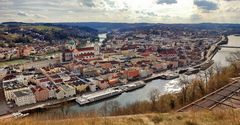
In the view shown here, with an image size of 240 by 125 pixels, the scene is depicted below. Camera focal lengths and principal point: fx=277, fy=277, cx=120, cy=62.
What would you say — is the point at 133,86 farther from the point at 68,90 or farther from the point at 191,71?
the point at 191,71

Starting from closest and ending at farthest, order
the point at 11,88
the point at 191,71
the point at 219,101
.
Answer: the point at 219,101, the point at 11,88, the point at 191,71

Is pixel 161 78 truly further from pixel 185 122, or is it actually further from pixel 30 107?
pixel 185 122

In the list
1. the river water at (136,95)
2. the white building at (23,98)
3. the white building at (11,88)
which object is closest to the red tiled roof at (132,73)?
the river water at (136,95)

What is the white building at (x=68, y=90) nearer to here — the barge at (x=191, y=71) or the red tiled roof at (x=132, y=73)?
the red tiled roof at (x=132, y=73)

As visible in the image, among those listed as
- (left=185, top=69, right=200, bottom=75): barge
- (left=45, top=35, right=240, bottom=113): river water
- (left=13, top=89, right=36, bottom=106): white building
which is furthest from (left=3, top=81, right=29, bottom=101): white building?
(left=185, top=69, right=200, bottom=75): barge

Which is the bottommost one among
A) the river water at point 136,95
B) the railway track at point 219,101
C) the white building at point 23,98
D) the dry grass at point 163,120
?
the river water at point 136,95

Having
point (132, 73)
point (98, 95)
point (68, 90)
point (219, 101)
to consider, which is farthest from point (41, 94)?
point (219, 101)

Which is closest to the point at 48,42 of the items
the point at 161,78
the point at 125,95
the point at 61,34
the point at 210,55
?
the point at 61,34

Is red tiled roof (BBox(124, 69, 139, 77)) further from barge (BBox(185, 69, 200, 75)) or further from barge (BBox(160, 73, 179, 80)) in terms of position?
barge (BBox(185, 69, 200, 75))

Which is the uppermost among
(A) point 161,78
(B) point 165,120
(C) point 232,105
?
(B) point 165,120

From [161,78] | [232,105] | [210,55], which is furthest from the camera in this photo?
[210,55]

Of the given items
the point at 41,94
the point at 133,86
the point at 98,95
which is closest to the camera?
the point at 41,94
